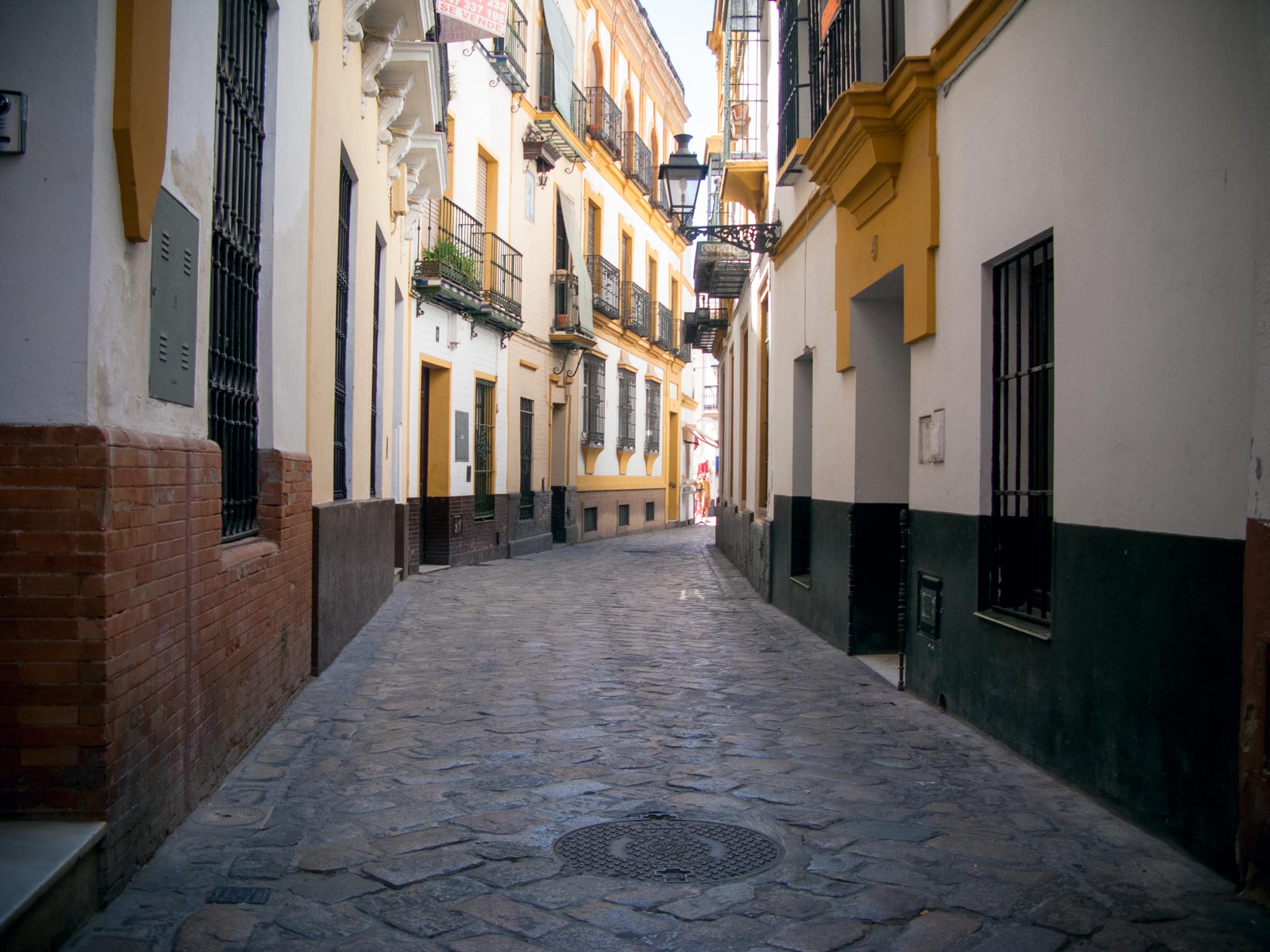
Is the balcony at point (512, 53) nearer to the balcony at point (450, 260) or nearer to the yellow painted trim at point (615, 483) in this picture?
the balcony at point (450, 260)

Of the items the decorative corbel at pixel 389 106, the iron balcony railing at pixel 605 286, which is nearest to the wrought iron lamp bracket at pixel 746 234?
the decorative corbel at pixel 389 106

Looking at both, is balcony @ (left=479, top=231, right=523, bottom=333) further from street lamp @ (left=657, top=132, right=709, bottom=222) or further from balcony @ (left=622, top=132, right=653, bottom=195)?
balcony @ (left=622, top=132, right=653, bottom=195)

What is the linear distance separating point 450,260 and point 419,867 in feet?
41.7

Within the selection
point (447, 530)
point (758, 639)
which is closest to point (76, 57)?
point (758, 639)

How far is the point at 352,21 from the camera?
8.43 m

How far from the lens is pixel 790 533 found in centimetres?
1113

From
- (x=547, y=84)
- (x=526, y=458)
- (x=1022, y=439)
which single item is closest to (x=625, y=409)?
(x=526, y=458)

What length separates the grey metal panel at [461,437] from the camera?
16234 mm

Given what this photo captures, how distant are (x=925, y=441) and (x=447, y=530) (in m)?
10.4

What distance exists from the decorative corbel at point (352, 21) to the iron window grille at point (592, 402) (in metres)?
15.1

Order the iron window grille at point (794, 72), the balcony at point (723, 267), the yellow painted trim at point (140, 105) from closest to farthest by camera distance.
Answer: the yellow painted trim at point (140, 105) < the iron window grille at point (794, 72) < the balcony at point (723, 267)

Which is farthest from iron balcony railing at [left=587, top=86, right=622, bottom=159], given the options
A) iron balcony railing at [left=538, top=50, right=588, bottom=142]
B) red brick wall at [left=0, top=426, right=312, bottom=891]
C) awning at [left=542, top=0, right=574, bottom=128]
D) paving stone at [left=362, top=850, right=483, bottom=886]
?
paving stone at [left=362, top=850, right=483, bottom=886]

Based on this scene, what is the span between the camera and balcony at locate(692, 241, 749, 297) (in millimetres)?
16562

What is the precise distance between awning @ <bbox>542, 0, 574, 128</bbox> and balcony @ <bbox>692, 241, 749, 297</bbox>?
5.36 m
